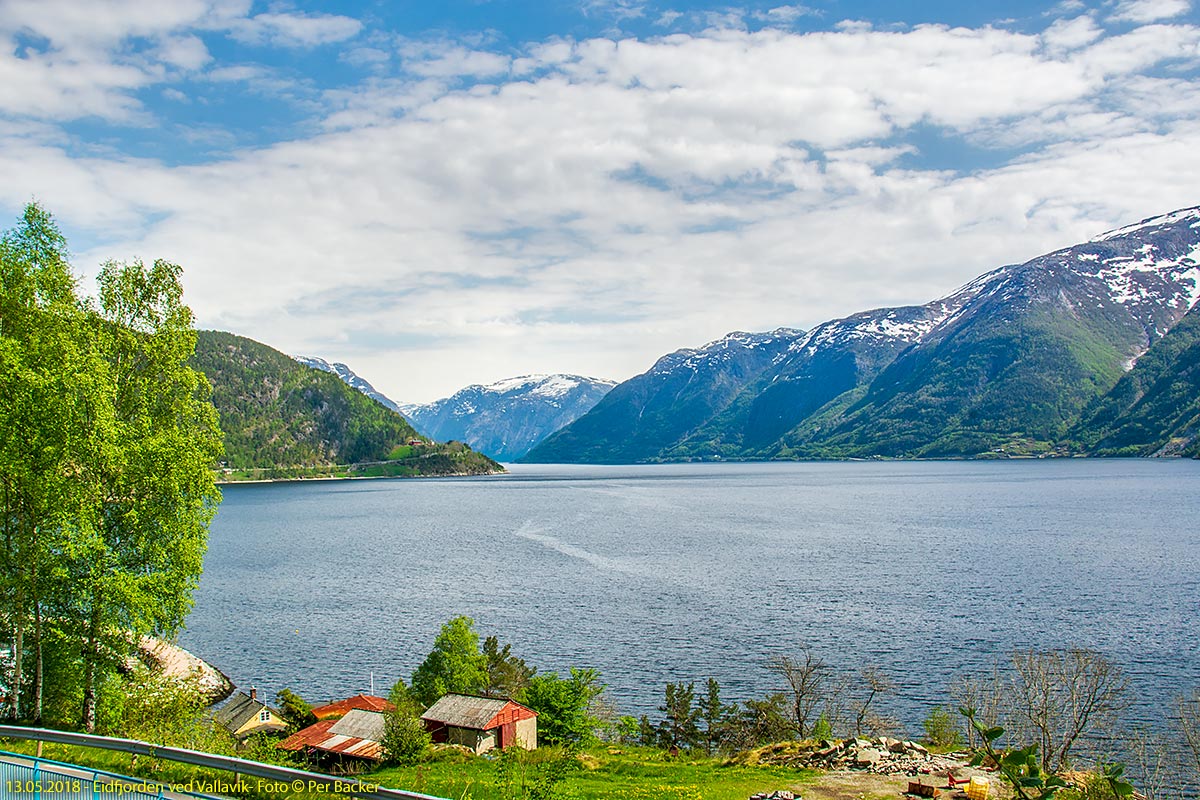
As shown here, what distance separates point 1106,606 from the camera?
7456 cm

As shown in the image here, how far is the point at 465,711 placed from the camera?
151 ft

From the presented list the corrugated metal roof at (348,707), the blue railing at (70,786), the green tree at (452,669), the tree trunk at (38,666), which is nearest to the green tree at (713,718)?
the green tree at (452,669)

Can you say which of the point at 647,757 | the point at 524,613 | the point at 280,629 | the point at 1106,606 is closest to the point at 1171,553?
the point at 1106,606

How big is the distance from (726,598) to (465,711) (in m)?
44.7

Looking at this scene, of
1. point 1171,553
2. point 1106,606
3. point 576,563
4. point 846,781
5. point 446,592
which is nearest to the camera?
point 846,781

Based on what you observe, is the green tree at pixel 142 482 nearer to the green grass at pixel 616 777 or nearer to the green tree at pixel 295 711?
the green grass at pixel 616 777

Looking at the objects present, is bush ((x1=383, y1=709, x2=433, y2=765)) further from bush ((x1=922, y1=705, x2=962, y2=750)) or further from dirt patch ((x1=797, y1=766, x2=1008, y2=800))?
bush ((x1=922, y1=705, x2=962, y2=750))

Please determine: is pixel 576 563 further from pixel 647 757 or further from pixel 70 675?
pixel 70 675

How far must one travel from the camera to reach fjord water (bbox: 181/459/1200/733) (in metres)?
62.0

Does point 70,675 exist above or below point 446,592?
above

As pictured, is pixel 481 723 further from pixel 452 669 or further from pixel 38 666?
pixel 38 666

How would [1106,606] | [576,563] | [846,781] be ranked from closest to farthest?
[846,781] → [1106,606] → [576,563]

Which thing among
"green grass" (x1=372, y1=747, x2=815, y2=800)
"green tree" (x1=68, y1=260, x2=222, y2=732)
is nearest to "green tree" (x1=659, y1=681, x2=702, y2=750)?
"green grass" (x1=372, y1=747, x2=815, y2=800)

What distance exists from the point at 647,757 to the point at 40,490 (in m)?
31.4
